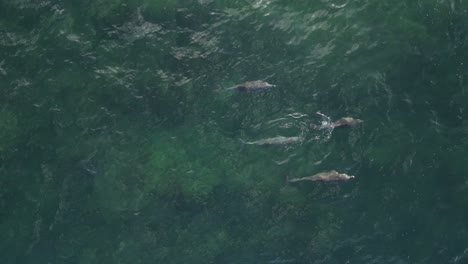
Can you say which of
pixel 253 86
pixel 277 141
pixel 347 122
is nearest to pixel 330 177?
pixel 347 122

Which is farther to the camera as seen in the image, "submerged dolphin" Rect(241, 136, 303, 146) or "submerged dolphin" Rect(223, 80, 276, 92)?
"submerged dolphin" Rect(241, 136, 303, 146)

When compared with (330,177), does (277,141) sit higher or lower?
higher

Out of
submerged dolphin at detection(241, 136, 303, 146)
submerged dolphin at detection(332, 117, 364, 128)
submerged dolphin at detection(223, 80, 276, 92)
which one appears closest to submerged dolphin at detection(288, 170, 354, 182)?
submerged dolphin at detection(241, 136, 303, 146)

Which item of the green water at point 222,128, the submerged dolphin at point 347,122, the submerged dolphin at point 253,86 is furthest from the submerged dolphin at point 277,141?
the submerged dolphin at point 253,86

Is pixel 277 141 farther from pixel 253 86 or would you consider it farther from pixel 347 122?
pixel 347 122

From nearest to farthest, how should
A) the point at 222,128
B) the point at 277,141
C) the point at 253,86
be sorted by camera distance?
the point at 253,86, the point at 277,141, the point at 222,128

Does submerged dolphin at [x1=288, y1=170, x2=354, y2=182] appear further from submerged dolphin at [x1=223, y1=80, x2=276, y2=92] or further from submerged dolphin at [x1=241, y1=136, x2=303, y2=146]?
submerged dolphin at [x1=223, y1=80, x2=276, y2=92]

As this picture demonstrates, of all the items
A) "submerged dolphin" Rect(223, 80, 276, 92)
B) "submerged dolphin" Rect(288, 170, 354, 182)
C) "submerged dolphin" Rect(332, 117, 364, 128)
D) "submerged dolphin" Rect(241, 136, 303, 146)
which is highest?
"submerged dolphin" Rect(223, 80, 276, 92)
